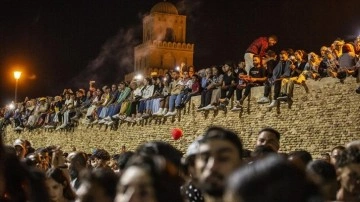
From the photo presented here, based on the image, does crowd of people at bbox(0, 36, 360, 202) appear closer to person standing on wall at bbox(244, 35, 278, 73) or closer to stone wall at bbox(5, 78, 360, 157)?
person standing on wall at bbox(244, 35, 278, 73)

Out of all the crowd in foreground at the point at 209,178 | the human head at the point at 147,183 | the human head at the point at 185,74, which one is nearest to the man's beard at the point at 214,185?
the crowd in foreground at the point at 209,178

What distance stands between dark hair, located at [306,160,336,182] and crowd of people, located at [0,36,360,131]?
1137 centimetres

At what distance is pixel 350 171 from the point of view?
15.2 ft

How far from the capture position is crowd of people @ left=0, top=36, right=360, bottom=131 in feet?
57.2

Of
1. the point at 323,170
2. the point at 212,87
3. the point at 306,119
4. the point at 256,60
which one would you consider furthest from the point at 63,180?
the point at 212,87

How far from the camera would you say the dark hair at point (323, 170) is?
16.6 feet

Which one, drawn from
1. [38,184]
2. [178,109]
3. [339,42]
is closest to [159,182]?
[38,184]

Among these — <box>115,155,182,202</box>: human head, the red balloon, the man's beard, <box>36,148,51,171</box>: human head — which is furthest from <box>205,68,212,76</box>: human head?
the man's beard

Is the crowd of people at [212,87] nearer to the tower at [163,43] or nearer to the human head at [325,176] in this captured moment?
the human head at [325,176]

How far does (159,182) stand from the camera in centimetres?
344

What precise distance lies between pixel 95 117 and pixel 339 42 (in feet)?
58.4

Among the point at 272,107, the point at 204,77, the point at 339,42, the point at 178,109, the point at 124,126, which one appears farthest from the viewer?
the point at 124,126

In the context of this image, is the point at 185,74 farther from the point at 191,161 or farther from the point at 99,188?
the point at 99,188

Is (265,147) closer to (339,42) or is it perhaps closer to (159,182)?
(159,182)
